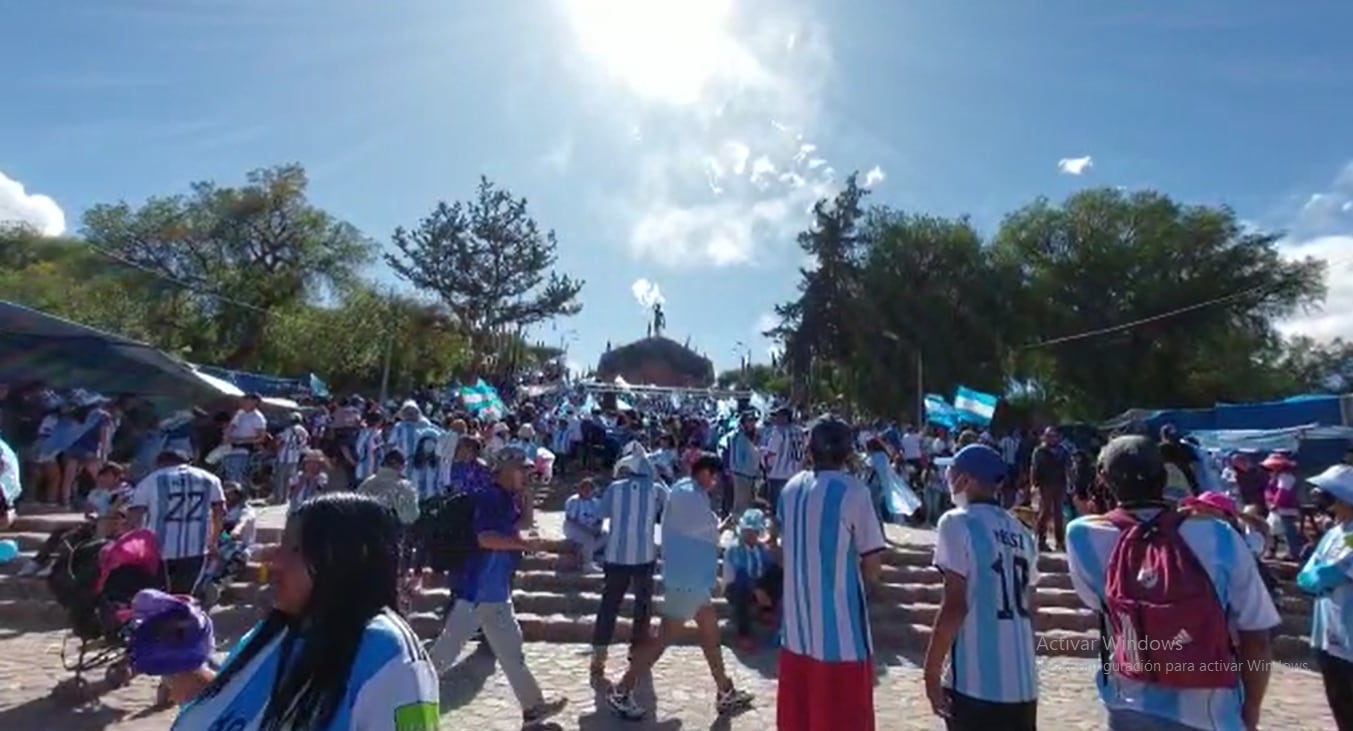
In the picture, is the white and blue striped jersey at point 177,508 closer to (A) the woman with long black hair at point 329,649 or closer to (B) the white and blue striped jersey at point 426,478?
(B) the white and blue striped jersey at point 426,478

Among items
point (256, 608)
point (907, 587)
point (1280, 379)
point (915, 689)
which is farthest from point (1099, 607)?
point (1280, 379)

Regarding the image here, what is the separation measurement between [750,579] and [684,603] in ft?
8.42

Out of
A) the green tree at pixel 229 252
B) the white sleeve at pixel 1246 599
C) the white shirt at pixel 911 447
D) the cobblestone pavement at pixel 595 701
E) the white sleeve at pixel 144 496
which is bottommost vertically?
the cobblestone pavement at pixel 595 701

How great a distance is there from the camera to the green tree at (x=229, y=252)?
35.5 m

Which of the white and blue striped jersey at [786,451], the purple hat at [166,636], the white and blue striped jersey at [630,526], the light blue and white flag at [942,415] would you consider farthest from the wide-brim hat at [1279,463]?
the purple hat at [166,636]

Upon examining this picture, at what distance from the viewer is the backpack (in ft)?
19.0

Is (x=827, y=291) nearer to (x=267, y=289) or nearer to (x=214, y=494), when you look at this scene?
(x=267, y=289)

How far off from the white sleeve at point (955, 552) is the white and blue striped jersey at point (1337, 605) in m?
2.19

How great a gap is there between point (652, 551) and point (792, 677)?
10.4 ft

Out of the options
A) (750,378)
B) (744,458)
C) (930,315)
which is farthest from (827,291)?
(750,378)

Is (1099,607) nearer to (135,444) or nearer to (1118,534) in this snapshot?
(1118,534)

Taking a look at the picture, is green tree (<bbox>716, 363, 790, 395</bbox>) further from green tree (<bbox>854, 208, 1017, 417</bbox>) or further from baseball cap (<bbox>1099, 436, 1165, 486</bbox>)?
baseball cap (<bbox>1099, 436, 1165, 486</bbox>)

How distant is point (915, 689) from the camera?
7.54 m

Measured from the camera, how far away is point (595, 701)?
22.4 ft
